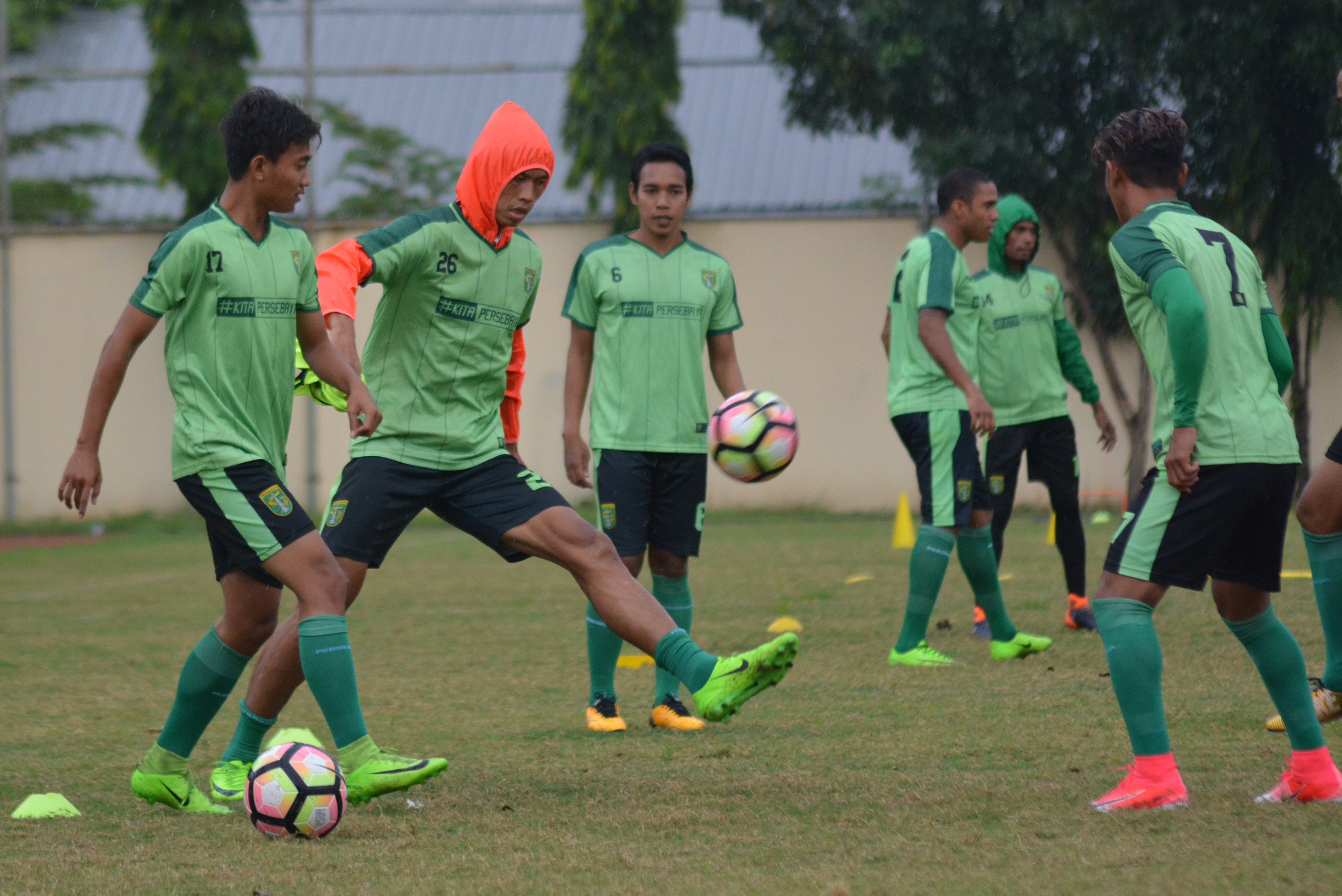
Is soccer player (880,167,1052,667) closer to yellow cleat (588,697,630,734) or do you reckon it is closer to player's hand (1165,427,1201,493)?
yellow cleat (588,697,630,734)

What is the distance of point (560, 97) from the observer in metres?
20.8

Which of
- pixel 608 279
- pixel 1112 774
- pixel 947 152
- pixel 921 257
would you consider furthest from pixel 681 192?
pixel 947 152

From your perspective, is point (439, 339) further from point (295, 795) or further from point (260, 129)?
point (295, 795)

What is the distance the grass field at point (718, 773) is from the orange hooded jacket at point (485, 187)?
1412 millimetres

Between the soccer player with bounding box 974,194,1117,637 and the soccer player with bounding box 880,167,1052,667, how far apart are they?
877 millimetres

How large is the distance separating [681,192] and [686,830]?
2.84m

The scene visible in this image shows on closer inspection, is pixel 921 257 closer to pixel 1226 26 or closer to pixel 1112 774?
pixel 1112 774

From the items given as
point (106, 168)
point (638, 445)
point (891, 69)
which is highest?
point (891, 69)

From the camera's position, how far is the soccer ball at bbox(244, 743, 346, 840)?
375cm

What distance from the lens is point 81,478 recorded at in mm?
3953

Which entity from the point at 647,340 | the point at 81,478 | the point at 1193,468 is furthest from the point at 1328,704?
the point at 81,478

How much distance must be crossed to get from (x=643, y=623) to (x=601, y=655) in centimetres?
138

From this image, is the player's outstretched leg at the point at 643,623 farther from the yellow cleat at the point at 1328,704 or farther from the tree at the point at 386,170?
the tree at the point at 386,170

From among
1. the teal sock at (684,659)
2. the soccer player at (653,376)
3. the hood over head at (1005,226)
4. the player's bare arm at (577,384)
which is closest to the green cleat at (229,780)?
the teal sock at (684,659)
